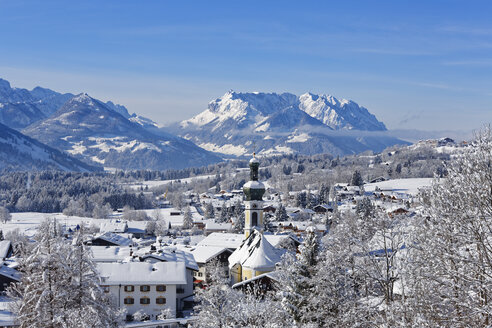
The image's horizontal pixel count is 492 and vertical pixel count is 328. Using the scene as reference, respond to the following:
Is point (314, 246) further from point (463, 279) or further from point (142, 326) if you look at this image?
point (142, 326)

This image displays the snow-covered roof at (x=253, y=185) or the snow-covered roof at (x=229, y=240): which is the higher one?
the snow-covered roof at (x=253, y=185)

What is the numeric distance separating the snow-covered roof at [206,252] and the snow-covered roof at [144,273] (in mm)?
13018

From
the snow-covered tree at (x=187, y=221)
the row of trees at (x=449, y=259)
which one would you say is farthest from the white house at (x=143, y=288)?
the snow-covered tree at (x=187, y=221)

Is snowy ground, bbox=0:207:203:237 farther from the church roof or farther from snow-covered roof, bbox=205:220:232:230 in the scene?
the church roof

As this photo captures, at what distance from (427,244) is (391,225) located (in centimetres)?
876

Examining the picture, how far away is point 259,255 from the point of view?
47844 mm

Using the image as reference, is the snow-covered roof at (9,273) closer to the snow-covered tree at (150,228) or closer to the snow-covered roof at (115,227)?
the snow-covered roof at (115,227)

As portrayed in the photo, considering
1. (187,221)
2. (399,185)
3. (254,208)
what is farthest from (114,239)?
(399,185)

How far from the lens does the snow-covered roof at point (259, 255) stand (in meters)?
47.1

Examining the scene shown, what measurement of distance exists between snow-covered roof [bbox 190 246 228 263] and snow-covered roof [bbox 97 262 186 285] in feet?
42.7

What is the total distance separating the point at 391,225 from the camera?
982 inches

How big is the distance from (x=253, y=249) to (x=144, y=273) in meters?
9.86

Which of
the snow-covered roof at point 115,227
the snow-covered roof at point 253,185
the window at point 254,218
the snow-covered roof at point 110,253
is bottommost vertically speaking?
the snow-covered roof at point 115,227

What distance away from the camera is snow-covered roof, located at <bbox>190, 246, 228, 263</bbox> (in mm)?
60844
